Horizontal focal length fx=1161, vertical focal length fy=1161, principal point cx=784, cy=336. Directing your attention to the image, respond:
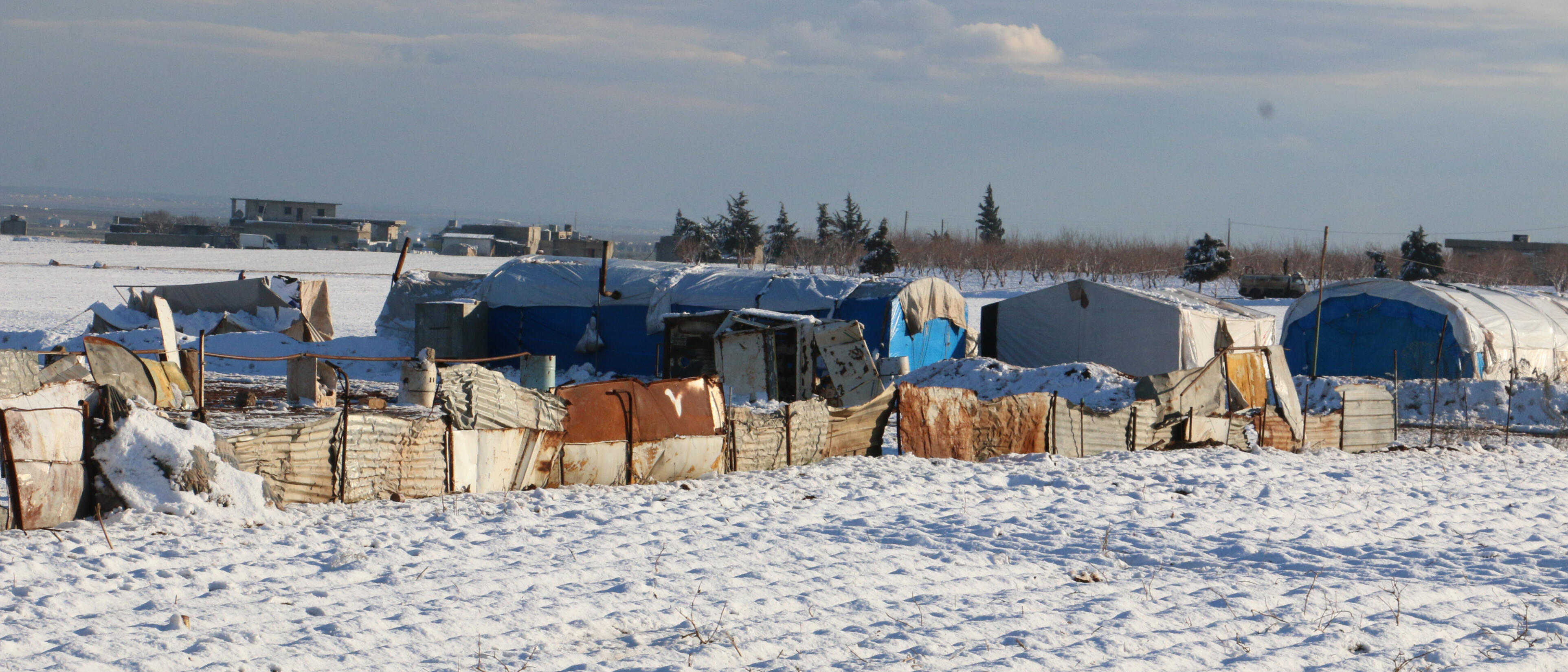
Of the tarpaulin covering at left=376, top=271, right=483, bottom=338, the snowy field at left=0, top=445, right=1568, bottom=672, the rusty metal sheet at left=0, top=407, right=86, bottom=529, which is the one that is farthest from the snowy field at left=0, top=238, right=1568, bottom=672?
the tarpaulin covering at left=376, top=271, right=483, bottom=338

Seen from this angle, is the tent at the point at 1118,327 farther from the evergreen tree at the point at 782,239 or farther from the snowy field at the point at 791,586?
the evergreen tree at the point at 782,239

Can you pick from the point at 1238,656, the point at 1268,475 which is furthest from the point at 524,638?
the point at 1268,475

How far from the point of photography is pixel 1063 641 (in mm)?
6215

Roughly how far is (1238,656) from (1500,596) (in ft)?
8.84

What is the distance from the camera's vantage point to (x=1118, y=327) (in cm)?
2434

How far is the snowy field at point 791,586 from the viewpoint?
5.80m

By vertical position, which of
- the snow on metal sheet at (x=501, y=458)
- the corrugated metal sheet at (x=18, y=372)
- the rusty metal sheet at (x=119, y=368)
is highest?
the rusty metal sheet at (x=119, y=368)

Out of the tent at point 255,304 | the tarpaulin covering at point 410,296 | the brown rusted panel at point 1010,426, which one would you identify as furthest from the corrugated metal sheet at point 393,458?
the tent at point 255,304

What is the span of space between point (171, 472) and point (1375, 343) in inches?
989

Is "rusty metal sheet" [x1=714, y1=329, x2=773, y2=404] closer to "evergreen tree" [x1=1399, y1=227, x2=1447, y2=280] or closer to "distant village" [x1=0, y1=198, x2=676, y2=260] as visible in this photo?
"evergreen tree" [x1=1399, y1=227, x2=1447, y2=280]

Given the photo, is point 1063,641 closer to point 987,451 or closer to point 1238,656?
point 1238,656

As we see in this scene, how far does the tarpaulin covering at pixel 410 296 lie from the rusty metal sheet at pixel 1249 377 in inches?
716

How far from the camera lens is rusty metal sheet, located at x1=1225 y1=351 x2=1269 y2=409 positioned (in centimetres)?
1634

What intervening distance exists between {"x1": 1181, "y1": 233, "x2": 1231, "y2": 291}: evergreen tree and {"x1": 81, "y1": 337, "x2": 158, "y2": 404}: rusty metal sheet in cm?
5582
